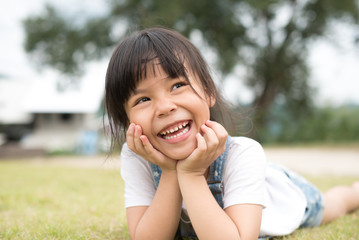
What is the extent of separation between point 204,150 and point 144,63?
473 mm

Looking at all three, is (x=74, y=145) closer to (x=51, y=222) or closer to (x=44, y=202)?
(x=44, y=202)

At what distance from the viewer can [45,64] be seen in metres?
15.8

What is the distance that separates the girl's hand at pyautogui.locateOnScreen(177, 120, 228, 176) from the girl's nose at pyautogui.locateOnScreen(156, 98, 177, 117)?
6.7 inches

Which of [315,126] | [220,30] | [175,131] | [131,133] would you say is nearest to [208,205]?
[175,131]

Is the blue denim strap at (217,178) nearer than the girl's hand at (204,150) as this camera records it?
No

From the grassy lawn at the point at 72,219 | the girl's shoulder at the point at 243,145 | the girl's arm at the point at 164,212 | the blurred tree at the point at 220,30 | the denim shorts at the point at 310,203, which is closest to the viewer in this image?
the girl's arm at the point at 164,212

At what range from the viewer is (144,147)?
4.89 feet

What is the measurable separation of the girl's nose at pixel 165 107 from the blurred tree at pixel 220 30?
12324 mm

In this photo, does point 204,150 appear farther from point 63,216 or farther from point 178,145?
point 63,216

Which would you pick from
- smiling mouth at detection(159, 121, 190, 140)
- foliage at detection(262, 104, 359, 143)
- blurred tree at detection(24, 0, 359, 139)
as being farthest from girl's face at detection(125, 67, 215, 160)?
foliage at detection(262, 104, 359, 143)

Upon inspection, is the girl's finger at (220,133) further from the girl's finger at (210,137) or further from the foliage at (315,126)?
the foliage at (315,126)

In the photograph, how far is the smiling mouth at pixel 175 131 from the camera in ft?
4.79

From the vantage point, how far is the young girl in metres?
1.43

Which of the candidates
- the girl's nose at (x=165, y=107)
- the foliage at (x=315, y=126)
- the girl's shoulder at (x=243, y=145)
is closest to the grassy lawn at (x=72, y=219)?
the girl's shoulder at (x=243, y=145)
